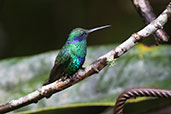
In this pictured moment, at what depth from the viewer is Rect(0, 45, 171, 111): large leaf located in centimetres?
202

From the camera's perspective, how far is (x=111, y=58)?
49.5 inches

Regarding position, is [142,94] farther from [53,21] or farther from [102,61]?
[53,21]

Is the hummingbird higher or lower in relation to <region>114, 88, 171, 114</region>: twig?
higher

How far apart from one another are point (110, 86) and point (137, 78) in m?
0.18

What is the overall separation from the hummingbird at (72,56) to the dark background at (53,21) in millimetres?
2141

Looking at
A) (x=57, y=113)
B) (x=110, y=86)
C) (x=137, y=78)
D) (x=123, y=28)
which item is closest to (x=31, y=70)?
(x=57, y=113)

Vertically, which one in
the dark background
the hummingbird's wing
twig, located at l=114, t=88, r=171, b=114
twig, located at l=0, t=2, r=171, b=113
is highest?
the dark background

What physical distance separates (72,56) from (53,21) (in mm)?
2313

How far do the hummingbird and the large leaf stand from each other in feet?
1.24

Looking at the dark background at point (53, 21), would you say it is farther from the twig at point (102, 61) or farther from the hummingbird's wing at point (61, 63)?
the twig at point (102, 61)

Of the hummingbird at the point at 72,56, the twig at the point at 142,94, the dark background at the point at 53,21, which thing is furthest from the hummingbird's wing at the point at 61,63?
the dark background at the point at 53,21

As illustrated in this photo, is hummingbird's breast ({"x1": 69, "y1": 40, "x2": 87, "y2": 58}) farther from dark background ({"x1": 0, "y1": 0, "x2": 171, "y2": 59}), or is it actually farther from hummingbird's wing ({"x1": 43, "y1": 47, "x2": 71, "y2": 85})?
dark background ({"x1": 0, "y1": 0, "x2": 171, "y2": 59})

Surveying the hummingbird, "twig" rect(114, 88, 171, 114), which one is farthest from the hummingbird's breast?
"twig" rect(114, 88, 171, 114)

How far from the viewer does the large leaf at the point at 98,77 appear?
202 cm
